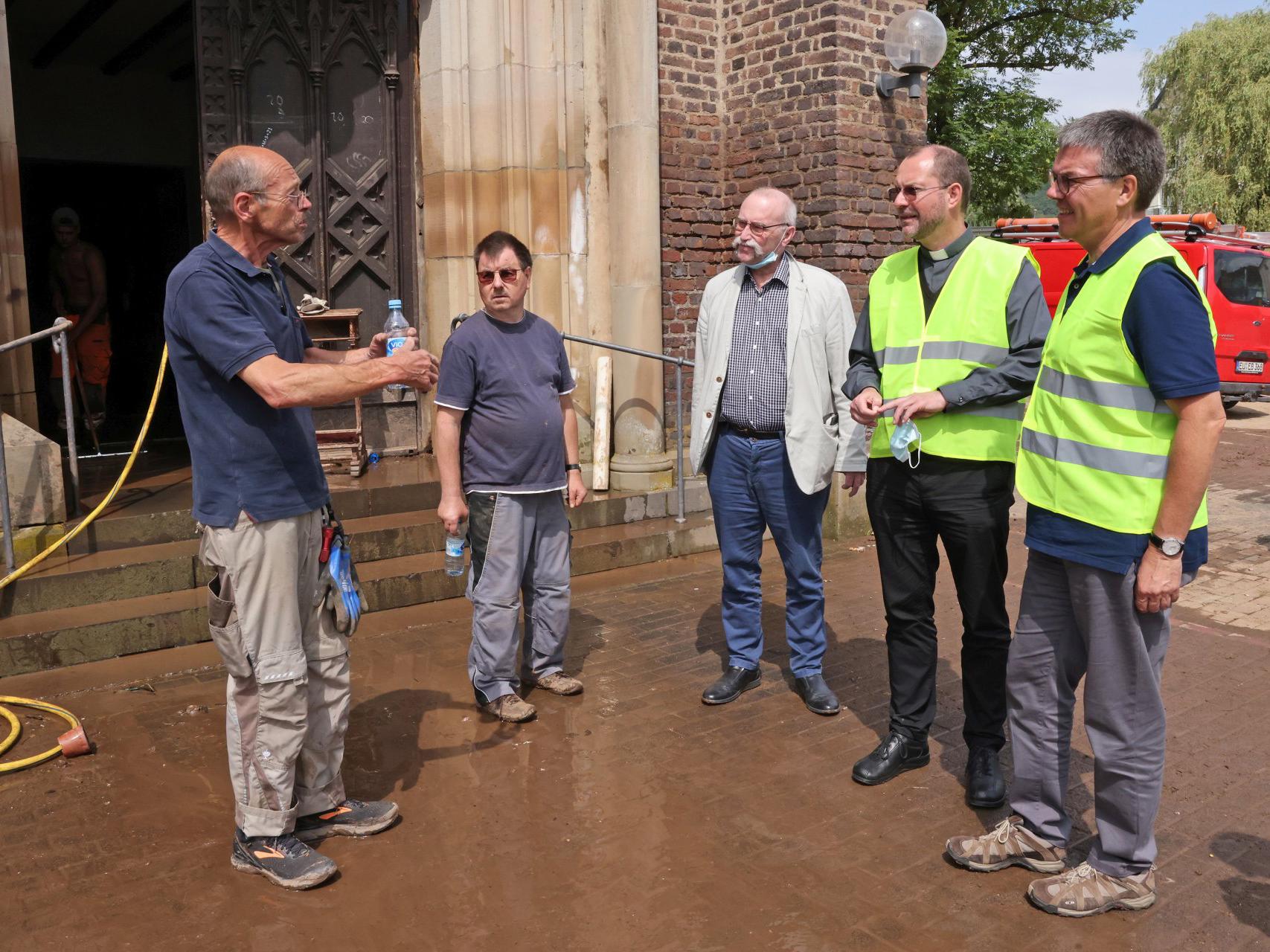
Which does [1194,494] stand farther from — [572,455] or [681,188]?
[681,188]

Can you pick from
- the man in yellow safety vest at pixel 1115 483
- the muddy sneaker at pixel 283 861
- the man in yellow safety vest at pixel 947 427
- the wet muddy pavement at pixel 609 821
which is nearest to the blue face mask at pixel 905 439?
the man in yellow safety vest at pixel 947 427

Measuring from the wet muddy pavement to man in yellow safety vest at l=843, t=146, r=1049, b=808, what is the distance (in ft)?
1.08

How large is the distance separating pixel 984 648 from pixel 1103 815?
0.79m

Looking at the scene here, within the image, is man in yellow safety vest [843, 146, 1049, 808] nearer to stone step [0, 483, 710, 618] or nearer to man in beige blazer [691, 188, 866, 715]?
man in beige blazer [691, 188, 866, 715]

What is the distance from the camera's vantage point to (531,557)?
472 cm

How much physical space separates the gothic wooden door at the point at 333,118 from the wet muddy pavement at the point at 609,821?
3.50 m

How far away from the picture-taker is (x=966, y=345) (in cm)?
366

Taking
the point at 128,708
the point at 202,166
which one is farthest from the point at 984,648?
the point at 202,166

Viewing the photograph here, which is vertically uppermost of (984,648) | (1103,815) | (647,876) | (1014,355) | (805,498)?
(1014,355)

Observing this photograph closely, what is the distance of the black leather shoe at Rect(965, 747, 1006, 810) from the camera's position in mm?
3734

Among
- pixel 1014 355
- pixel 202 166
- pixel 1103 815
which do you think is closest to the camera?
pixel 1103 815

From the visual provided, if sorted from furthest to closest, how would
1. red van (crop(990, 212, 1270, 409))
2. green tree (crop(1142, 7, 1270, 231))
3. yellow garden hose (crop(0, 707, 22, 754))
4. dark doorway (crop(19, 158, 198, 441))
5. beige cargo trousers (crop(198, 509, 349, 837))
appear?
green tree (crop(1142, 7, 1270, 231)) < red van (crop(990, 212, 1270, 409)) < dark doorway (crop(19, 158, 198, 441)) < yellow garden hose (crop(0, 707, 22, 754)) < beige cargo trousers (crop(198, 509, 349, 837))

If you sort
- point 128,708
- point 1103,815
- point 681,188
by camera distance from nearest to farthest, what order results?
point 1103,815, point 128,708, point 681,188

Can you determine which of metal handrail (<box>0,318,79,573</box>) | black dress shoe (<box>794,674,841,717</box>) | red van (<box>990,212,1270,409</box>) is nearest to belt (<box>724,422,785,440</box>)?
black dress shoe (<box>794,674,841,717</box>)
